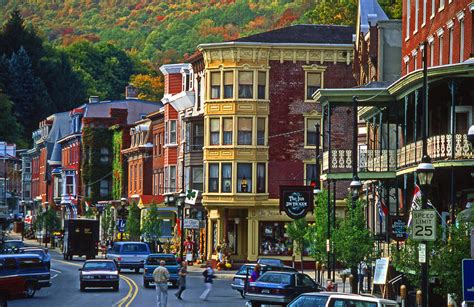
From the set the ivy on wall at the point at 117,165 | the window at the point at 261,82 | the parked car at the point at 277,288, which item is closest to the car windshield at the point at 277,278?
the parked car at the point at 277,288

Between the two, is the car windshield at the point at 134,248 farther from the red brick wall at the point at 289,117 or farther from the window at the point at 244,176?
the red brick wall at the point at 289,117

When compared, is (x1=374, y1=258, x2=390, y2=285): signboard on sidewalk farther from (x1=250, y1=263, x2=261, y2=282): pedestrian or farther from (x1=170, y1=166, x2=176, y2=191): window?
(x1=170, y1=166, x2=176, y2=191): window

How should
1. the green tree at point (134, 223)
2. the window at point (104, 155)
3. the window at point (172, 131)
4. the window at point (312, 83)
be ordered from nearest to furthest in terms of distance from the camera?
the window at point (312, 83) < the window at point (172, 131) < the green tree at point (134, 223) < the window at point (104, 155)

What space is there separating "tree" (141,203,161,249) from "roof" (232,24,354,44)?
19319 millimetres

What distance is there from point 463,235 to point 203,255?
2420 inches

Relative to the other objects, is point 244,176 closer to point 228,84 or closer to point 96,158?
point 228,84

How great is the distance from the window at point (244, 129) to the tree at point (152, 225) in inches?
628

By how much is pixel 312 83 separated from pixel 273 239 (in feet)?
36.4

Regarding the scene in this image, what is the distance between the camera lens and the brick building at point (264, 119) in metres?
87.2

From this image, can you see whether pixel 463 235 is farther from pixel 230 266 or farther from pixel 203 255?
pixel 203 255

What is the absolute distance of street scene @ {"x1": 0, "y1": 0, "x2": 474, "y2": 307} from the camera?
45.8m

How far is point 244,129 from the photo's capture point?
289ft

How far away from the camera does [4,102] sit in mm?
137875

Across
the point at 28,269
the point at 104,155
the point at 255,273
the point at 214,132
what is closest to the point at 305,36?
the point at 214,132
